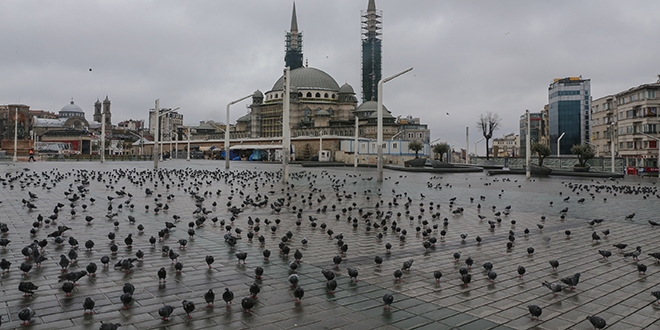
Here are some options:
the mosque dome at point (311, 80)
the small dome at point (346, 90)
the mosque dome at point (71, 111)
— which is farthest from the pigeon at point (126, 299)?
the mosque dome at point (71, 111)

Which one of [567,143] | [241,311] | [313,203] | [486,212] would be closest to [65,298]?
[241,311]

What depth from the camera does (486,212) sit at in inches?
498

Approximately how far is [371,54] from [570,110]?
43.6m

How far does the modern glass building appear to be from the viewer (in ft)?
298

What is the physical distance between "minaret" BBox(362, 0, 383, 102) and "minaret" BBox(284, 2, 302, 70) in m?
17.1

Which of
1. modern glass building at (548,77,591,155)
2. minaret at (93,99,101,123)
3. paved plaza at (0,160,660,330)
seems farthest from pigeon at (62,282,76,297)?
minaret at (93,99,101,123)

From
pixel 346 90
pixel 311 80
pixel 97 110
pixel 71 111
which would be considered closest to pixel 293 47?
pixel 311 80

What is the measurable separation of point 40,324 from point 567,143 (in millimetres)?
102829

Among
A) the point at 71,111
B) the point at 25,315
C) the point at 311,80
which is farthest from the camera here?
the point at 71,111

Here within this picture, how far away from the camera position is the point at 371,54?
10606cm

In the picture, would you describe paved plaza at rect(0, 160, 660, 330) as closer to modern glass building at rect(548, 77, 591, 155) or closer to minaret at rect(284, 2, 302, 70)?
modern glass building at rect(548, 77, 591, 155)

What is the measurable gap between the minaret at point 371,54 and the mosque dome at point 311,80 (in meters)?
9.31

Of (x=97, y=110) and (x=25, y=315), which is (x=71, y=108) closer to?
(x=97, y=110)

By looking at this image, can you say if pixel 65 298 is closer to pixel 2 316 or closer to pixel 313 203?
pixel 2 316
